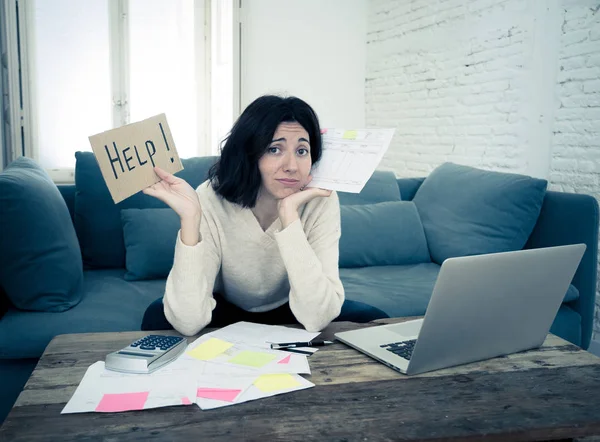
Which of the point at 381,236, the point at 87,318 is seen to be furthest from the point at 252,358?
the point at 381,236

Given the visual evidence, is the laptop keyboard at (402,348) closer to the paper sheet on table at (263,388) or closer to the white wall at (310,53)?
the paper sheet on table at (263,388)

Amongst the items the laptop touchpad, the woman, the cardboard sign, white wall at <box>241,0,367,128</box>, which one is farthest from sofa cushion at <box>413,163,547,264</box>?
white wall at <box>241,0,367,128</box>

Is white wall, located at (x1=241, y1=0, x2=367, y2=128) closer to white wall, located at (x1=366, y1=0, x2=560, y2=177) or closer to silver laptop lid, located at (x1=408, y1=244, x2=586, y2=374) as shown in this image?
white wall, located at (x1=366, y1=0, x2=560, y2=177)

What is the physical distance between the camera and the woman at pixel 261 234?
1362 millimetres

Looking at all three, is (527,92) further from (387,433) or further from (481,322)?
(387,433)

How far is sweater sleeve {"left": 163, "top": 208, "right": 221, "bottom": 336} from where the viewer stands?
4.28ft

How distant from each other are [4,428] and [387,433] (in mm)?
566

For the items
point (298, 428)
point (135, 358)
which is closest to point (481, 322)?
point (298, 428)

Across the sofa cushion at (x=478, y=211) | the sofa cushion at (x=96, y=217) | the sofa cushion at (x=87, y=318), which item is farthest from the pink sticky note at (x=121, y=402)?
the sofa cushion at (x=478, y=211)

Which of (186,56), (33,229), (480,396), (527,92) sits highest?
(186,56)

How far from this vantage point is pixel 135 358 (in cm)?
106

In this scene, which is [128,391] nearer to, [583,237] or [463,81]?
[583,237]

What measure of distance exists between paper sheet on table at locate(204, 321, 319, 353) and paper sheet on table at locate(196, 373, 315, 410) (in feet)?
0.52

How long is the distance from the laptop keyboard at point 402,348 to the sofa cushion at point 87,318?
3.49 feet
